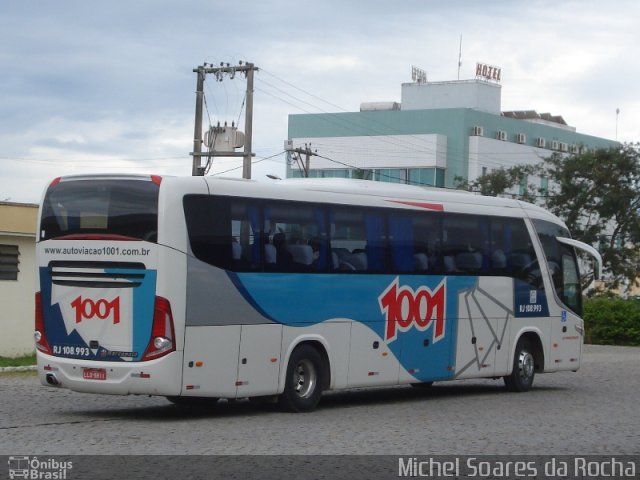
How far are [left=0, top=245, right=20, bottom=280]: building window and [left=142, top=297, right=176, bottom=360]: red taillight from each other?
1862 cm

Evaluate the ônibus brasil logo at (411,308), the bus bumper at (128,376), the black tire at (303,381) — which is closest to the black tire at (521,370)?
the ônibus brasil logo at (411,308)

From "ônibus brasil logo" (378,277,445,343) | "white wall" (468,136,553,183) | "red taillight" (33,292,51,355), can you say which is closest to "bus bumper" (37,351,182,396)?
"red taillight" (33,292,51,355)

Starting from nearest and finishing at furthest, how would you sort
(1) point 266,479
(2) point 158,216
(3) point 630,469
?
(1) point 266,479 < (3) point 630,469 < (2) point 158,216

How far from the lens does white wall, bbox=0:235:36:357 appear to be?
109ft

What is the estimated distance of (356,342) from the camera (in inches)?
Result: 731

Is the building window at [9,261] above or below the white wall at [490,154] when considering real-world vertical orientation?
below

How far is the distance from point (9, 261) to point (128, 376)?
61.4 ft

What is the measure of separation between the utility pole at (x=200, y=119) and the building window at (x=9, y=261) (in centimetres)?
823

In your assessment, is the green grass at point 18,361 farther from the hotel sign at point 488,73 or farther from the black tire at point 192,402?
the hotel sign at point 488,73

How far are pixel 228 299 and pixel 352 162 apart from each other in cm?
7795

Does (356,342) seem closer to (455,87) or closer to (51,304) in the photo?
(51,304)

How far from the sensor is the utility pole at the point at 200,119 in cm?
4022

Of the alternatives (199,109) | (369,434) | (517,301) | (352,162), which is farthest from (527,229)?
(352,162)

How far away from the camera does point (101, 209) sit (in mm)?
16172
